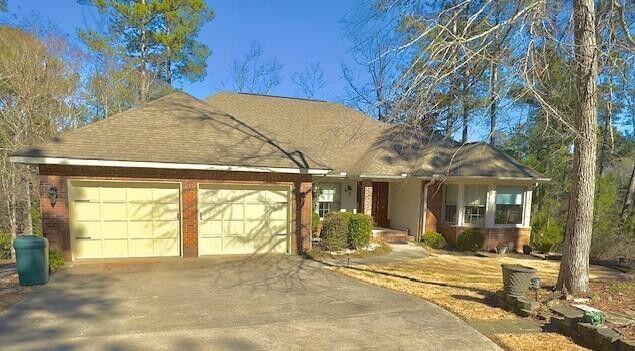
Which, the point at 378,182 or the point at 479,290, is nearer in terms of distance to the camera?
the point at 479,290

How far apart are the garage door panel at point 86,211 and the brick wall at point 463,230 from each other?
11.5 metres

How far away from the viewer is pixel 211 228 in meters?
10.1

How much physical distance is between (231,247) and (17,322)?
18.0 feet

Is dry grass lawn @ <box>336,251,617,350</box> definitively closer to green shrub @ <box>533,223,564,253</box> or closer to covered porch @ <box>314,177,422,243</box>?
green shrub @ <box>533,223,564,253</box>

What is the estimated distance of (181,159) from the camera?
9.35 metres

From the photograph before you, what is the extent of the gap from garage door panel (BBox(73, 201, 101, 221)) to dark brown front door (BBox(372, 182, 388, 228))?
10.8m

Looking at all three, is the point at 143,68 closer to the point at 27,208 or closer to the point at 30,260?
the point at 27,208

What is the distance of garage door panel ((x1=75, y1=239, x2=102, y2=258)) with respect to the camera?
906 cm

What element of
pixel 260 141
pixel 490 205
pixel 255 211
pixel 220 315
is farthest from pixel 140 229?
pixel 490 205

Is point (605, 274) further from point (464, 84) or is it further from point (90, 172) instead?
point (90, 172)

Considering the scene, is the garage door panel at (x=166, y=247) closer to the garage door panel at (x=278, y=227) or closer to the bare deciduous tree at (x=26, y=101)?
the garage door panel at (x=278, y=227)

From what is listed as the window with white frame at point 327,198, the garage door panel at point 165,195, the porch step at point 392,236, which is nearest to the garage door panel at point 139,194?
the garage door panel at point 165,195

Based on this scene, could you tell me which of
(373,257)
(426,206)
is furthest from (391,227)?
(373,257)

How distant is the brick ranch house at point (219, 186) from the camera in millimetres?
8875
